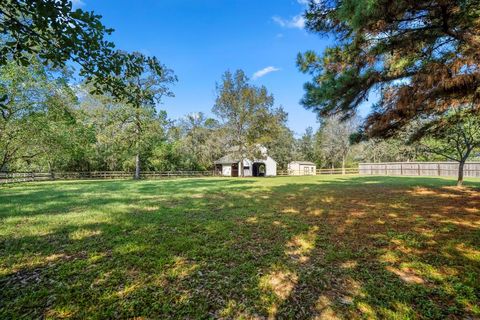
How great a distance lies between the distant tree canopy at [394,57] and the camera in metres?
3.92

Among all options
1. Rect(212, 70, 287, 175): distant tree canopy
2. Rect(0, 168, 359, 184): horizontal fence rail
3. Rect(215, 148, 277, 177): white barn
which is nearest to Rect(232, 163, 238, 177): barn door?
Rect(215, 148, 277, 177): white barn

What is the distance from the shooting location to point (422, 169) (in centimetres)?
2456

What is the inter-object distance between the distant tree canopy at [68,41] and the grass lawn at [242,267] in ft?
6.83

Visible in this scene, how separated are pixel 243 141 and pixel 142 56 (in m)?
22.9

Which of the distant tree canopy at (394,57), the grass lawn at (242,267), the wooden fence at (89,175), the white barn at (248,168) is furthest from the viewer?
the white barn at (248,168)

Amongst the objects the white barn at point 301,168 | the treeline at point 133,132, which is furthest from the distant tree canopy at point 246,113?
the white barn at point 301,168

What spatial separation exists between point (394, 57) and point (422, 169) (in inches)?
1007

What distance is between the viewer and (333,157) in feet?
138

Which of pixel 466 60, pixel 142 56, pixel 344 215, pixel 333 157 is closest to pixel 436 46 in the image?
pixel 466 60

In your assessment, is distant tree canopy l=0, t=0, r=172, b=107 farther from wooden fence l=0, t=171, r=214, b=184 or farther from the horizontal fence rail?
wooden fence l=0, t=171, r=214, b=184

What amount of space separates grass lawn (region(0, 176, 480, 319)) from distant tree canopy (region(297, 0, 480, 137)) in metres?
2.77

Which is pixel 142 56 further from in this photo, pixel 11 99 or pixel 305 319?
pixel 11 99

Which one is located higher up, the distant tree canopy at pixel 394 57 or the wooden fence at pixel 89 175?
the distant tree canopy at pixel 394 57

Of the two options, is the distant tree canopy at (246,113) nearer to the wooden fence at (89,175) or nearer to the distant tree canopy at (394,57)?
the wooden fence at (89,175)
